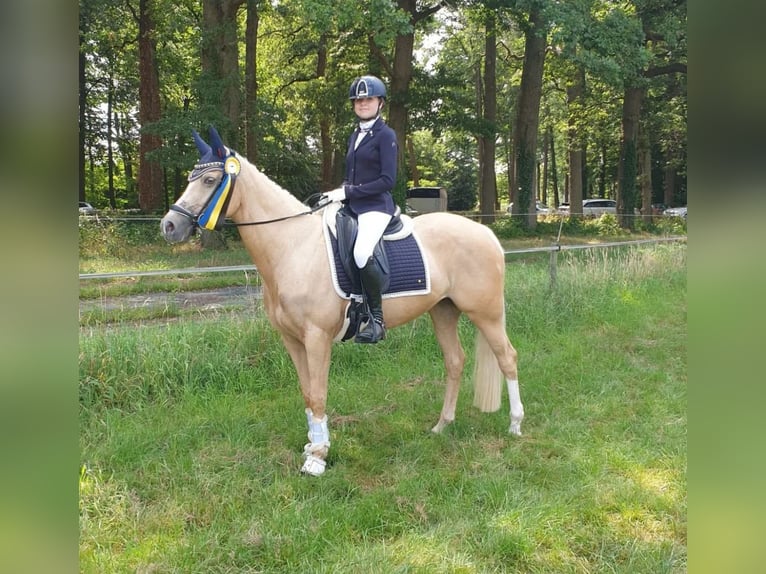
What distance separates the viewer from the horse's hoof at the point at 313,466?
3.74 meters

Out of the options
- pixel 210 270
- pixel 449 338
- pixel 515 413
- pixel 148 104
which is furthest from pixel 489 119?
pixel 515 413

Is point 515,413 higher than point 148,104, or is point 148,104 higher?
point 148,104

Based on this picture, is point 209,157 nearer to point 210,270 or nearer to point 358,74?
point 210,270

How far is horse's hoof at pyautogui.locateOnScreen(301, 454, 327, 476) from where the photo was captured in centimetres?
374

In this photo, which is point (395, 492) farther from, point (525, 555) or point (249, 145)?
point (249, 145)

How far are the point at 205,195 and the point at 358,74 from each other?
623 inches

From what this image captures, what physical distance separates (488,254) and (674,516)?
2219 millimetres

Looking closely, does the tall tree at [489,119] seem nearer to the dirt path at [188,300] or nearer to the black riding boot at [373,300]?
the dirt path at [188,300]

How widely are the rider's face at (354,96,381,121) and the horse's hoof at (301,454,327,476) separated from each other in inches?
95.2

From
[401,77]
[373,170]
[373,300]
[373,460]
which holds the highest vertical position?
[401,77]

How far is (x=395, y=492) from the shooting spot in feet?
11.6

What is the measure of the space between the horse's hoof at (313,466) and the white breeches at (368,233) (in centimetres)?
137

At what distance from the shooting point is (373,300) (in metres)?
3.93
